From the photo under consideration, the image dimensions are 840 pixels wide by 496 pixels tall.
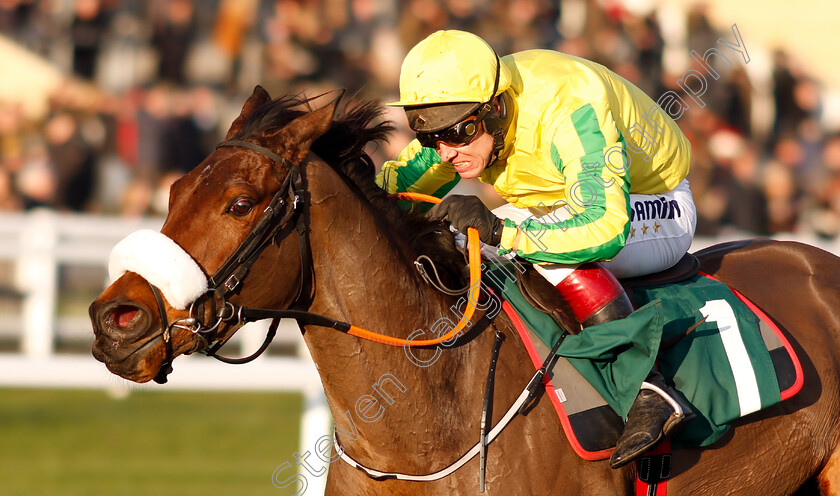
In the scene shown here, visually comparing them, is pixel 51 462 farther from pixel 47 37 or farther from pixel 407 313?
pixel 47 37

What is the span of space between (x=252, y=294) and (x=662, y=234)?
156 centimetres

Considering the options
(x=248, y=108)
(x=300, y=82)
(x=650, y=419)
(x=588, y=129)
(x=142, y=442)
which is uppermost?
(x=588, y=129)

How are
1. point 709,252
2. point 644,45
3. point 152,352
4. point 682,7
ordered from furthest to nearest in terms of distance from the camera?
point 682,7, point 644,45, point 709,252, point 152,352

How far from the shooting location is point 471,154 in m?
3.35

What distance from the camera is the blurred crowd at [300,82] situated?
31.2ft

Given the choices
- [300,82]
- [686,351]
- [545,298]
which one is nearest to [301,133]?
[545,298]

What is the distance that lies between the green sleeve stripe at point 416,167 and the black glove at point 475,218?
1.80ft

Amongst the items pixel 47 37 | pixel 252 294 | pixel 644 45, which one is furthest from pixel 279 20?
pixel 252 294

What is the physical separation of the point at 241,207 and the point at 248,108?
514 mm

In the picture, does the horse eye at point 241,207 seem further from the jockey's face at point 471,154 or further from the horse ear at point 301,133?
the jockey's face at point 471,154

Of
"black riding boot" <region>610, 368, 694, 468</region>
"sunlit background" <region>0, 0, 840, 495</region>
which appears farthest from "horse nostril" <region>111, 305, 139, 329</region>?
"sunlit background" <region>0, 0, 840, 495</region>

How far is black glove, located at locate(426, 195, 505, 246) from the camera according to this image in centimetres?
324

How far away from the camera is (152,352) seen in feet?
9.40

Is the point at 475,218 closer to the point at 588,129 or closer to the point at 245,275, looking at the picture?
the point at 588,129
